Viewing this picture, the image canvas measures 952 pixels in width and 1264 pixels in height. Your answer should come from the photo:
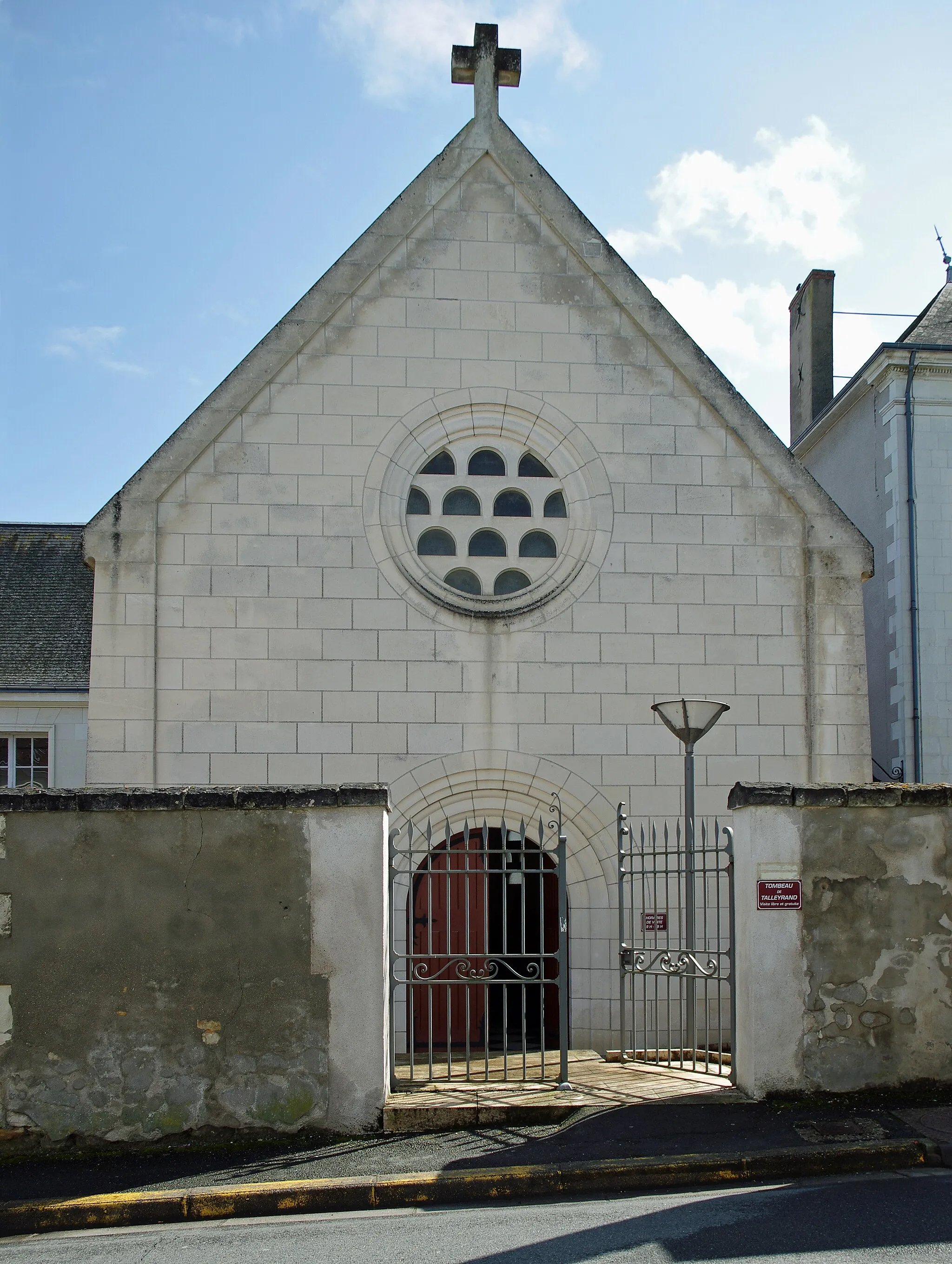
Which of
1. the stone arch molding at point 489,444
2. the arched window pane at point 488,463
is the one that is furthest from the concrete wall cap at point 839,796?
the arched window pane at point 488,463

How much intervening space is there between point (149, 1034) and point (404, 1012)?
343 cm

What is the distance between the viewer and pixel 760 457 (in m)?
11.1

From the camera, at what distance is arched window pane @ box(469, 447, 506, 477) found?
11.2m

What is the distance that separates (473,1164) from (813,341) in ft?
49.2

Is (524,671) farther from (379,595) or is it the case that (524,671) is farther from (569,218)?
(569,218)

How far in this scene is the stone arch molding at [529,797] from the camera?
10531 millimetres

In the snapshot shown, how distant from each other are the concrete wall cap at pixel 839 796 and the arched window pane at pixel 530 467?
442 centimetres

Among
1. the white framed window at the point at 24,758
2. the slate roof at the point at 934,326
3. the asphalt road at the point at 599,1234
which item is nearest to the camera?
the asphalt road at the point at 599,1234

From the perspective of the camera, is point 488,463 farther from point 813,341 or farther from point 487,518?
point 813,341

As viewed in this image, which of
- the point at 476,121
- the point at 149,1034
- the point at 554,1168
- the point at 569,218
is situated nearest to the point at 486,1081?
the point at 554,1168

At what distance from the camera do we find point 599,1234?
5.55 meters

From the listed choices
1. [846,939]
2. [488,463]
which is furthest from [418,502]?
[846,939]

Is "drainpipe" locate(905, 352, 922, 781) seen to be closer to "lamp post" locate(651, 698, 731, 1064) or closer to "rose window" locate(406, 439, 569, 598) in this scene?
"rose window" locate(406, 439, 569, 598)

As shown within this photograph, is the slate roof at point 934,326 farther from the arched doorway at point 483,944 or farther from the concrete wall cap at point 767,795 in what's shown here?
the concrete wall cap at point 767,795
